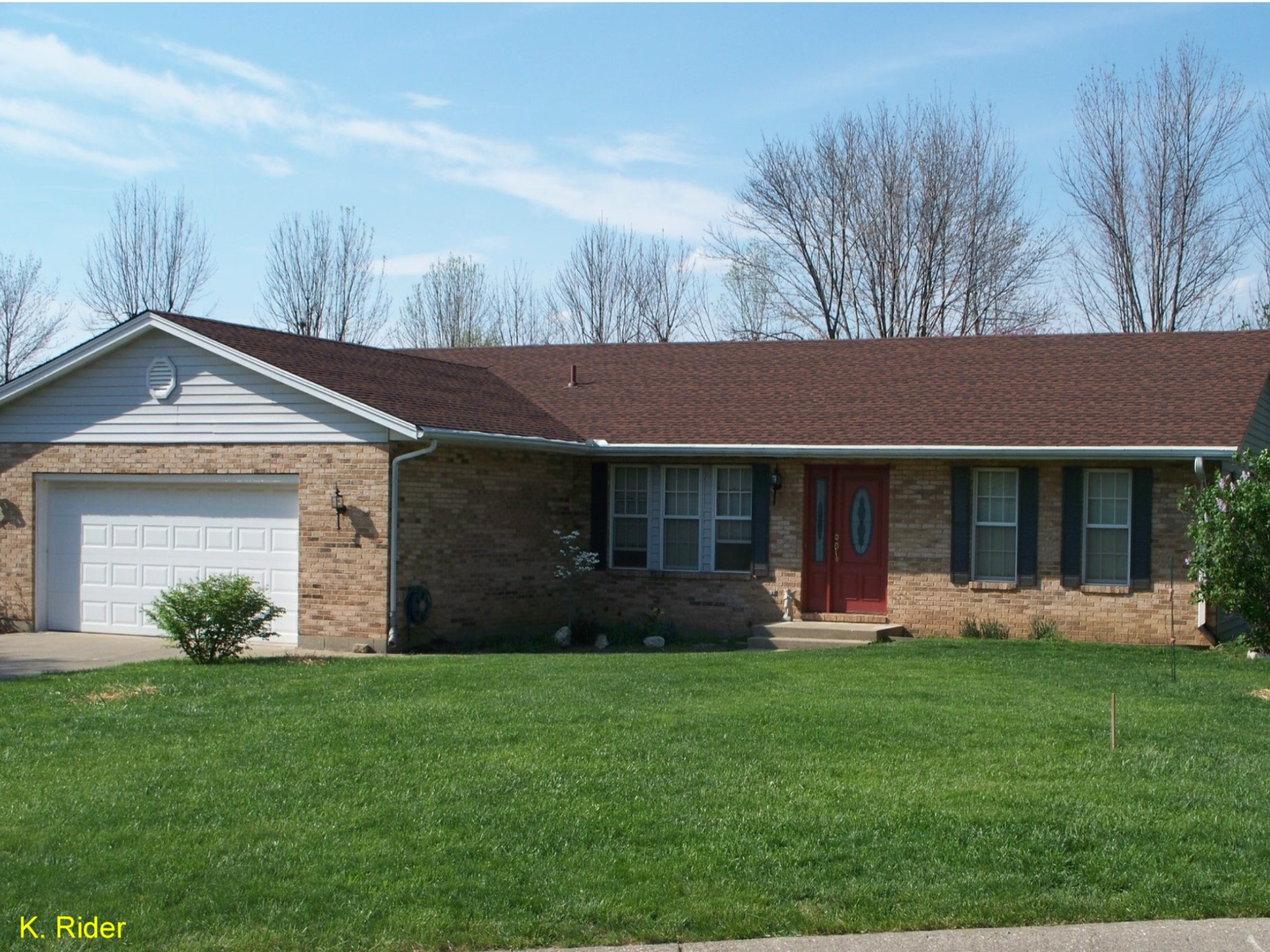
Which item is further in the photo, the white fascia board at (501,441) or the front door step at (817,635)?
the front door step at (817,635)

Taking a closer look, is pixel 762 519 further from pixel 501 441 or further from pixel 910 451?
pixel 501 441

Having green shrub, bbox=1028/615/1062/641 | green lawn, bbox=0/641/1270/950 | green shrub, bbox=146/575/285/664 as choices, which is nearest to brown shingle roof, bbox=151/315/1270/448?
green shrub, bbox=1028/615/1062/641

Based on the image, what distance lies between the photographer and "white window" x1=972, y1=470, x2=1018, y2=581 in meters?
17.7

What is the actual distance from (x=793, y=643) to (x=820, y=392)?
4.35 meters

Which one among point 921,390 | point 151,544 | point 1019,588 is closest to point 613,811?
point 1019,588

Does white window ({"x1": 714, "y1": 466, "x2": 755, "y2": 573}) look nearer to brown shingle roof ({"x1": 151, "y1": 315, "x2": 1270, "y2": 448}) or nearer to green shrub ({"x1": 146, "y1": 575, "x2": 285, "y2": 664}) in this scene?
brown shingle roof ({"x1": 151, "y1": 315, "x2": 1270, "y2": 448})

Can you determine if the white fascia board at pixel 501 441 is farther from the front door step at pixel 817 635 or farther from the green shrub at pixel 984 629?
the green shrub at pixel 984 629

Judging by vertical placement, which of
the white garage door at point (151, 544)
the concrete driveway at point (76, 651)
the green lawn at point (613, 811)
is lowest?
the concrete driveway at point (76, 651)

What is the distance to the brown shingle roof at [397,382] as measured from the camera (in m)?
16.7

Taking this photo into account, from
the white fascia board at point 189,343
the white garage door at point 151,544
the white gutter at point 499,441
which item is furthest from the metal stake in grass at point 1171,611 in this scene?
the white garage door at point 151,544

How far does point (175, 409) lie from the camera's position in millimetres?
17438

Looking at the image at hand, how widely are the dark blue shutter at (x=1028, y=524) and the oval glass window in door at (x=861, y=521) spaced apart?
205 centimetres

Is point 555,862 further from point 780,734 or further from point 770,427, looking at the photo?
point 770,427

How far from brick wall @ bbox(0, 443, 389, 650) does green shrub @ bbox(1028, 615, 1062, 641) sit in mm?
8345
